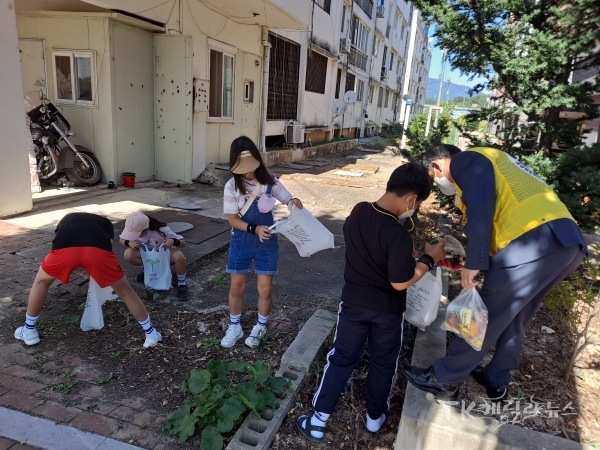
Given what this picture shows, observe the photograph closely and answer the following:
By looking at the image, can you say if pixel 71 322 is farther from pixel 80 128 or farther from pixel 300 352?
pixel 80 128

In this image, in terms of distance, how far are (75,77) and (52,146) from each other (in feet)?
4.22

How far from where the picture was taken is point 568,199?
3.86 m

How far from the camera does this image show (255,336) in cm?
313

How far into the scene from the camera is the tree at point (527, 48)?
12.7 ft

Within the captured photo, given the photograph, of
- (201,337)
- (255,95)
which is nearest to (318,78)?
(255,95)

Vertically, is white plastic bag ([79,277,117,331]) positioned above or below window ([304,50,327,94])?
below

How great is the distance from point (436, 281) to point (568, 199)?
215 cm

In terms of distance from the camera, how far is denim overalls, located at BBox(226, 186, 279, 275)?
2.97 metres

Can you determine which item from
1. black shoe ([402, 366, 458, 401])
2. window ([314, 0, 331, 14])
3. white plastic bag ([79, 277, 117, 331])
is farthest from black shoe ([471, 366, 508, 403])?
window ([314, 0, 331, 14])

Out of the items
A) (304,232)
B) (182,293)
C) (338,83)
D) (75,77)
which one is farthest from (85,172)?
(338,83)

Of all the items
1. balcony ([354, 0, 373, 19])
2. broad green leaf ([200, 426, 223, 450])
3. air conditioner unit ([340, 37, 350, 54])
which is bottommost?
broad green leaf ([200, 426, 223, 450])

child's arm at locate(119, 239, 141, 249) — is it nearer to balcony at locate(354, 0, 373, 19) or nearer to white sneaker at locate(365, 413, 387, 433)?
white sneaker at locate(365, 413, 387, 433)

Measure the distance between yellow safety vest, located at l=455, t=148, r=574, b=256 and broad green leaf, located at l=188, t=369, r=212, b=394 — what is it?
171 cm

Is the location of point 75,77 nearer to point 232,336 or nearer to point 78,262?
point 78,262
